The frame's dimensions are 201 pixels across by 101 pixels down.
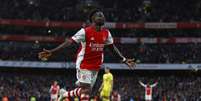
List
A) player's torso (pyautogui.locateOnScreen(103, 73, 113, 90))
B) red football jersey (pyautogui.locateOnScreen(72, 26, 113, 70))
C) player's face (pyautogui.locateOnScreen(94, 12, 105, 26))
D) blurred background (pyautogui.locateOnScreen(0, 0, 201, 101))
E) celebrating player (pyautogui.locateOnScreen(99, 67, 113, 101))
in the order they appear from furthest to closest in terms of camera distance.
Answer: blurred background (pyautogui.locateOnScreen(0, 0, 201, 101)), player's torso (pyautogui.locateOnScreen(103, 73, 113, 90)), celebrating player (pyautogui.locateOnScreen(99, 67, 113, 101)), red football jersey (pyautogui.locateOnScreen(72, 26, 113, 70)), player's face (pyautogui.locateOnScreen(94, 12, 105, 26))

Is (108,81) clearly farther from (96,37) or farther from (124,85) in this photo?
(124,85)

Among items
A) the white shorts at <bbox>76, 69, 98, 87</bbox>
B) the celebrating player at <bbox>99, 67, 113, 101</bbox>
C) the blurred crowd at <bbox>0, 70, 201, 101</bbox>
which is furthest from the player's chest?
the blurred crowd at <bbox>0, 70, 201, 101</bbox>

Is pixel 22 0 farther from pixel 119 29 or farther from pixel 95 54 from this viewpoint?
pixel 95 54

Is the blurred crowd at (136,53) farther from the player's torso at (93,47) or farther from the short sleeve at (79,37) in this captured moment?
the short sleeve at (79,37)

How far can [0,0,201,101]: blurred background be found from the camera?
3562 cm

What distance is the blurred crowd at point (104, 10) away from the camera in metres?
36.8

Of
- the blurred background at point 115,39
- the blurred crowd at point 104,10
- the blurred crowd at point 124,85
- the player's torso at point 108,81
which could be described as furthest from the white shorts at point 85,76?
the blurred crowd at point 104,10

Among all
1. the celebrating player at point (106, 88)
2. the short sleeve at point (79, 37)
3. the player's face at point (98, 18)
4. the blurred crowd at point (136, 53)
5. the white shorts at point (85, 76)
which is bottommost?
the blurred crowd at point (136, 53)

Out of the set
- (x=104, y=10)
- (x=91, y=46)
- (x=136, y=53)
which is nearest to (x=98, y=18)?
(x=91, y=46)

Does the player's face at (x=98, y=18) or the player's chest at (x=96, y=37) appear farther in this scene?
the player's chest at (x=96, y=37)

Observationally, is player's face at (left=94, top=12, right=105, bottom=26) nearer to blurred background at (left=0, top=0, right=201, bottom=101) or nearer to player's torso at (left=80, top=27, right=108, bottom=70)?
player's torso at (left=80, top=27, right=108, bottom=70)

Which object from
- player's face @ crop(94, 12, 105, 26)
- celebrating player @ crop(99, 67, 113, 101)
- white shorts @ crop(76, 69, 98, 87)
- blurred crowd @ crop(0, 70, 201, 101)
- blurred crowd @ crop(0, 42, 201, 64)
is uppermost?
player's face @ crop(94, 12, 105, 26)

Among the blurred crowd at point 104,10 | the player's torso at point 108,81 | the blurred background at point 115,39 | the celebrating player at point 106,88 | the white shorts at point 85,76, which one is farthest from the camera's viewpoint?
the blurred crowd at point 104,10

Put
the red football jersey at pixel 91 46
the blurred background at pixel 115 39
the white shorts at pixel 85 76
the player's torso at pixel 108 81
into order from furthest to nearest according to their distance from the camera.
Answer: the blurred background at pixel 115 39 < the player's torso at pixel 108 81 < the white shorts at pixel 85 76 < the red football jersey at pixel 91 46
